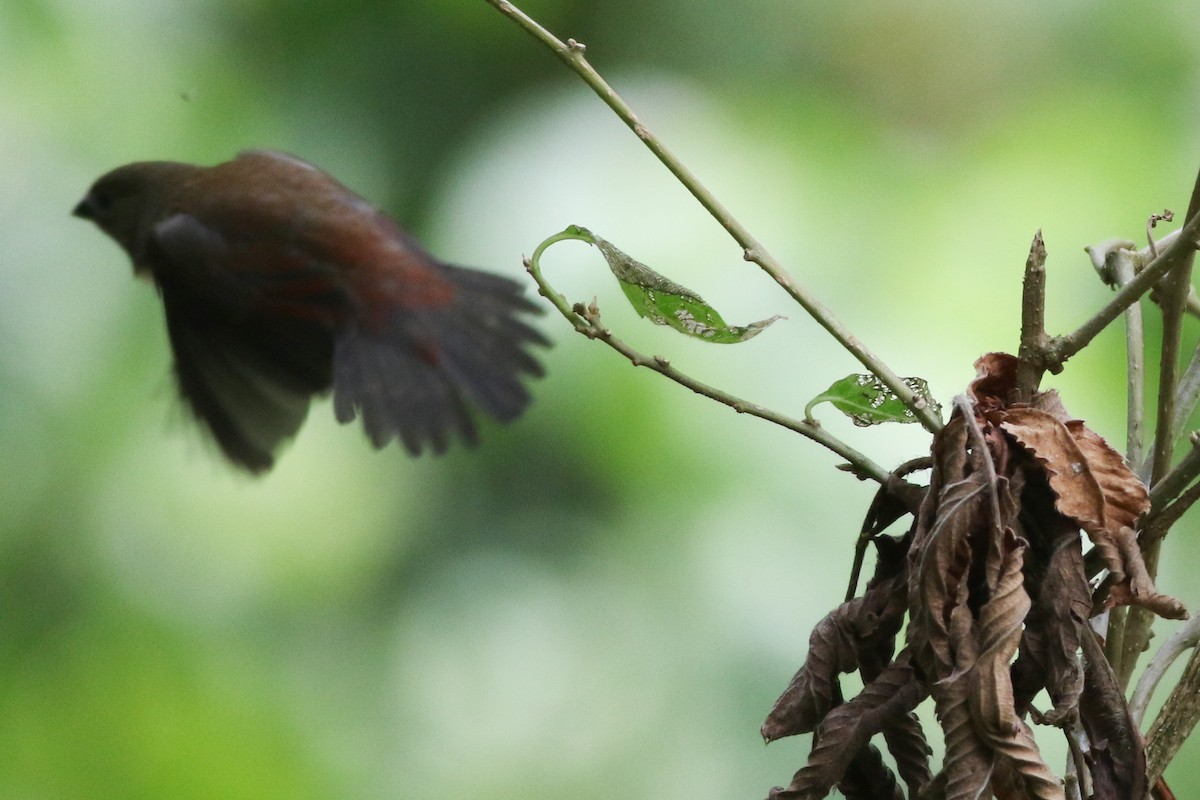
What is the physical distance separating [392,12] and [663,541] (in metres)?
1.12

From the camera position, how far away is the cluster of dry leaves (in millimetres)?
458

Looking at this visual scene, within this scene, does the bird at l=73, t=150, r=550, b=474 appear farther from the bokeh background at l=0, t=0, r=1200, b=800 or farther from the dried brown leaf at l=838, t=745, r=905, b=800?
the dried brown leaf at l=838, t=745, r=905, b=800

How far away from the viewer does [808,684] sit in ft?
1.71

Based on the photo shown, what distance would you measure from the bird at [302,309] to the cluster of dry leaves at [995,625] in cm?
74

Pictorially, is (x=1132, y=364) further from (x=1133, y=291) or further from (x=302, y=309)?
(x=302, y=309)

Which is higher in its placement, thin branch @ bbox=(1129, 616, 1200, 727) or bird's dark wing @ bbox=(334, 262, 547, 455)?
thin branch @ bbox=(1129, 616, 1200, 727)

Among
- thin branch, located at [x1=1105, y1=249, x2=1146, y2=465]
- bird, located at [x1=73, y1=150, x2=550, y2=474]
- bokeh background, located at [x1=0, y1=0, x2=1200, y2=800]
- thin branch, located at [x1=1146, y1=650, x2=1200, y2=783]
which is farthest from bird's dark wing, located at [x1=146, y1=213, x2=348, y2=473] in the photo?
thin branch, located at [x1=1146, y1=650, x2=1200, y2=783]

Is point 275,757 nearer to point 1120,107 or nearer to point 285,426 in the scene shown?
point 285,426

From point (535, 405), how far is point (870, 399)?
1448 millimetres

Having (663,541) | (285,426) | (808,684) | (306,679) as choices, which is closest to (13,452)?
(306,679)

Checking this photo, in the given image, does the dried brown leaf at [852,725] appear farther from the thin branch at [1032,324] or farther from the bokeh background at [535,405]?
the bokeh background at [535,405]

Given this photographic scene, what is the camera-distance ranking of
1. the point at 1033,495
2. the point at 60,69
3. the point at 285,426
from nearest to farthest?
the point at 1033,495, the point at 285,426, the point at 60,69

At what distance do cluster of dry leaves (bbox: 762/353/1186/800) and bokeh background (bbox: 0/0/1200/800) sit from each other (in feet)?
4.27

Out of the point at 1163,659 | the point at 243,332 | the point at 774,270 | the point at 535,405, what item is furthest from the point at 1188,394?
the point at 535,405
